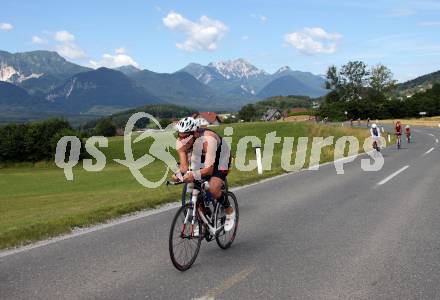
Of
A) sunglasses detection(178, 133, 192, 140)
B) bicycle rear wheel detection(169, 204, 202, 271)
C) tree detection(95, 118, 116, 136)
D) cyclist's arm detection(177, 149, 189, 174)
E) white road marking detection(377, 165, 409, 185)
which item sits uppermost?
sunglasses detection(178, 133, 192, 140)

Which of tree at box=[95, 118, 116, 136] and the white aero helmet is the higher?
the white aero helmet

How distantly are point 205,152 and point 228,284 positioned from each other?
1.81 metres

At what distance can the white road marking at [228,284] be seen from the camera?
4977 millimetres

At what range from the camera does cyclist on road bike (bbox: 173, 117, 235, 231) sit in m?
6.08

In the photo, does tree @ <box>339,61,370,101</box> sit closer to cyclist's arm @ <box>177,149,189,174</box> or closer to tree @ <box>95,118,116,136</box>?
tree @ <box>95,118,116,136</box>

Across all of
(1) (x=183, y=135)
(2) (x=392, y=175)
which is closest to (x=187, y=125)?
(1) (x=183, y=135)

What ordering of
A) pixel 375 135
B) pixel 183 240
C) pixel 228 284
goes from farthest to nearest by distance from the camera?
pixel 375 135, pixel 183 240, pixel 228 284

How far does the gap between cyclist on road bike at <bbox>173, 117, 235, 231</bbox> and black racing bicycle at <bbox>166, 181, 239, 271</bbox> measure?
160 mm

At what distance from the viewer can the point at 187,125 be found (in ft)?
19.9

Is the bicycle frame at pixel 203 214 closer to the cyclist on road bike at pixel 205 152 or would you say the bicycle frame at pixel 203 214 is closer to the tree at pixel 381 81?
the cyclist on road bike at pixel 205 152

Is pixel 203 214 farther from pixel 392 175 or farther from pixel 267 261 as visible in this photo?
pixel 392 175

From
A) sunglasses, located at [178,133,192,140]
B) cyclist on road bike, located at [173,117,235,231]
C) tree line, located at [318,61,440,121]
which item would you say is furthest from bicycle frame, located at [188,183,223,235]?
tree line, located at [318,61,440,121]

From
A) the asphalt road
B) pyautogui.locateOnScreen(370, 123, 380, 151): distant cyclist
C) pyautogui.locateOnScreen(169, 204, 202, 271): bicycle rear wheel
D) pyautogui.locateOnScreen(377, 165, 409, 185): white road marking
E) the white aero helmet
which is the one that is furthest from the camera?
pyautogui.locateOnScreen(370, 123, 380, 151): distant cyclist

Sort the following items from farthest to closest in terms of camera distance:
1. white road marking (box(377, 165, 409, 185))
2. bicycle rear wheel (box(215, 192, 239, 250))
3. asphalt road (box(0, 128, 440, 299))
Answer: white road marking (box(377, 165, 409, 185)) < bicycle rear wheel (box(215, 192, 239, 250)) < asphalt road (box(0, 128, 440, 299))
